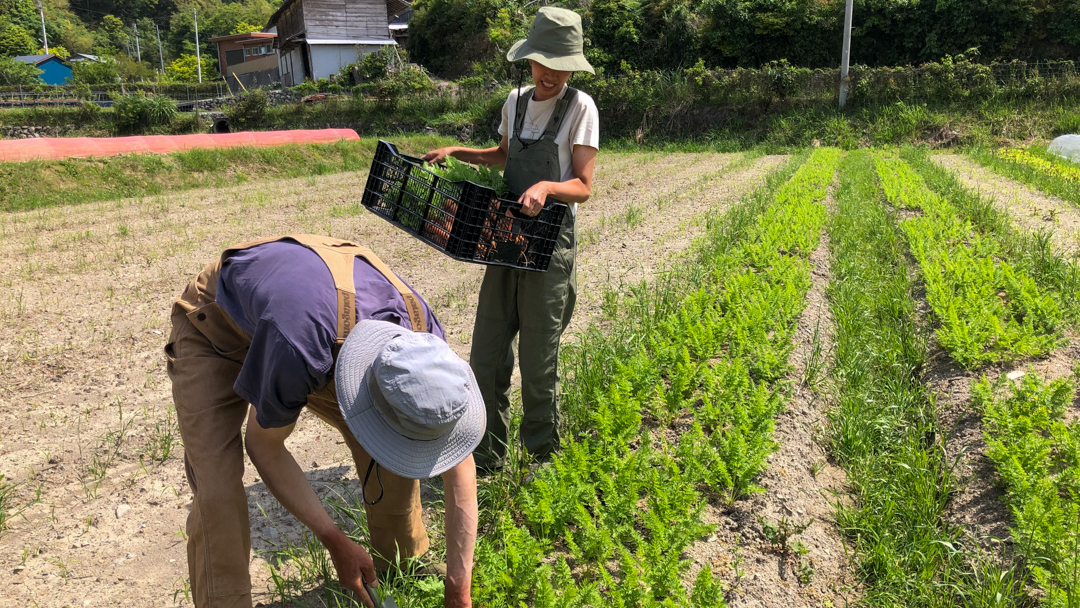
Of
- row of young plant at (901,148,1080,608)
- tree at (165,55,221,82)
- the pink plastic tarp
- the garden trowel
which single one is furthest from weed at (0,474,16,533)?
tree at (165,55,221,82)

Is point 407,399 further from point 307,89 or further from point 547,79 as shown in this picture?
point 307,89

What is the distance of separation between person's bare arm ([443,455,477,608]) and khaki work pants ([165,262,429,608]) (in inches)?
18.2

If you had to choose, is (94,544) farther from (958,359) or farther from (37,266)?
(37,266)

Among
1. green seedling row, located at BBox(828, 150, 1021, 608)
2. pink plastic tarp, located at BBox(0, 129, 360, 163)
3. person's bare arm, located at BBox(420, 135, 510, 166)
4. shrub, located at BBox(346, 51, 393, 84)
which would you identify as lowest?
green seedling row, located at BBox(828, 150, 1021, 608)

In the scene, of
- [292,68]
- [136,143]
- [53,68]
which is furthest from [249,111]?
[53,68]

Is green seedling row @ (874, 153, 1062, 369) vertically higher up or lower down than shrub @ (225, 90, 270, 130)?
lower down

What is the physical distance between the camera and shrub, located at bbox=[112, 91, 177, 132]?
21.8 meters

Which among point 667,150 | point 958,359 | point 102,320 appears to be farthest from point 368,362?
point 667,150

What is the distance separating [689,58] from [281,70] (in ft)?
75.8

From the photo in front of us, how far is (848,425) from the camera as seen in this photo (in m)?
3.47

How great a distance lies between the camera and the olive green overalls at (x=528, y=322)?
294cm

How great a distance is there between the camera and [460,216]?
2611 mm

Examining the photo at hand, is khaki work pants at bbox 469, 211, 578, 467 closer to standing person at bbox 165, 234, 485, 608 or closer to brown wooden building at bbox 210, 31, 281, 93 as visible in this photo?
standing person at bbox 165, 234, 485, 608

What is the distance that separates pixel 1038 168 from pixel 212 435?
564 inches
